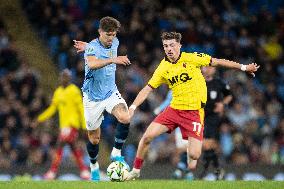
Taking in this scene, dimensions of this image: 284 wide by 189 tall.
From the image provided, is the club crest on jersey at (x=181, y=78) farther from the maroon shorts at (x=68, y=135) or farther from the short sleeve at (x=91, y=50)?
the maroon shorts at (x=68, y=135)

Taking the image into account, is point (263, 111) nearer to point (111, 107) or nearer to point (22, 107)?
point (22, 107)

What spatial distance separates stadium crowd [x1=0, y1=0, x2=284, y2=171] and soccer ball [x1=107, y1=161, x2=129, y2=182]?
240 inches

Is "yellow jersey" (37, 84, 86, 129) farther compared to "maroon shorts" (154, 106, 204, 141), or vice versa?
"yellow jersey" (37, 84, 86, 129)

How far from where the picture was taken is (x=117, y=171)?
41.9 feet

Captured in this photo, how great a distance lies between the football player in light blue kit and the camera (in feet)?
41.5

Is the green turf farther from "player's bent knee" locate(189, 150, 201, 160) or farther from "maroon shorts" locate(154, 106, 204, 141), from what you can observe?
"maroon shorts" locate(154, 106, 204, 141)

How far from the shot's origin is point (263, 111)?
20078mm

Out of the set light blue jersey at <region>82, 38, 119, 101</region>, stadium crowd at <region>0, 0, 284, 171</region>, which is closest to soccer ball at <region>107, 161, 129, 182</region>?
light blue jersey at <region>82, 38, 119, 101</region>

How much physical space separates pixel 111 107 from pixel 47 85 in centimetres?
915

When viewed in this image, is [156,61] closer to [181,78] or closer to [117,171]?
[181,78]

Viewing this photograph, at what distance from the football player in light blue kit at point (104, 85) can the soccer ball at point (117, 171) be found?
0.54ft

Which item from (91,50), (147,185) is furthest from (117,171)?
(91,50)

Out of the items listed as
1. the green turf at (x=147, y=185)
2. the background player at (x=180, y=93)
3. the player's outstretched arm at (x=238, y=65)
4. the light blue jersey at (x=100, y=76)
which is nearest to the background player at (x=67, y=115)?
the light blue jersey at (x=100, y=76)

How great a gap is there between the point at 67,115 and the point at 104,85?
5.13 meters
